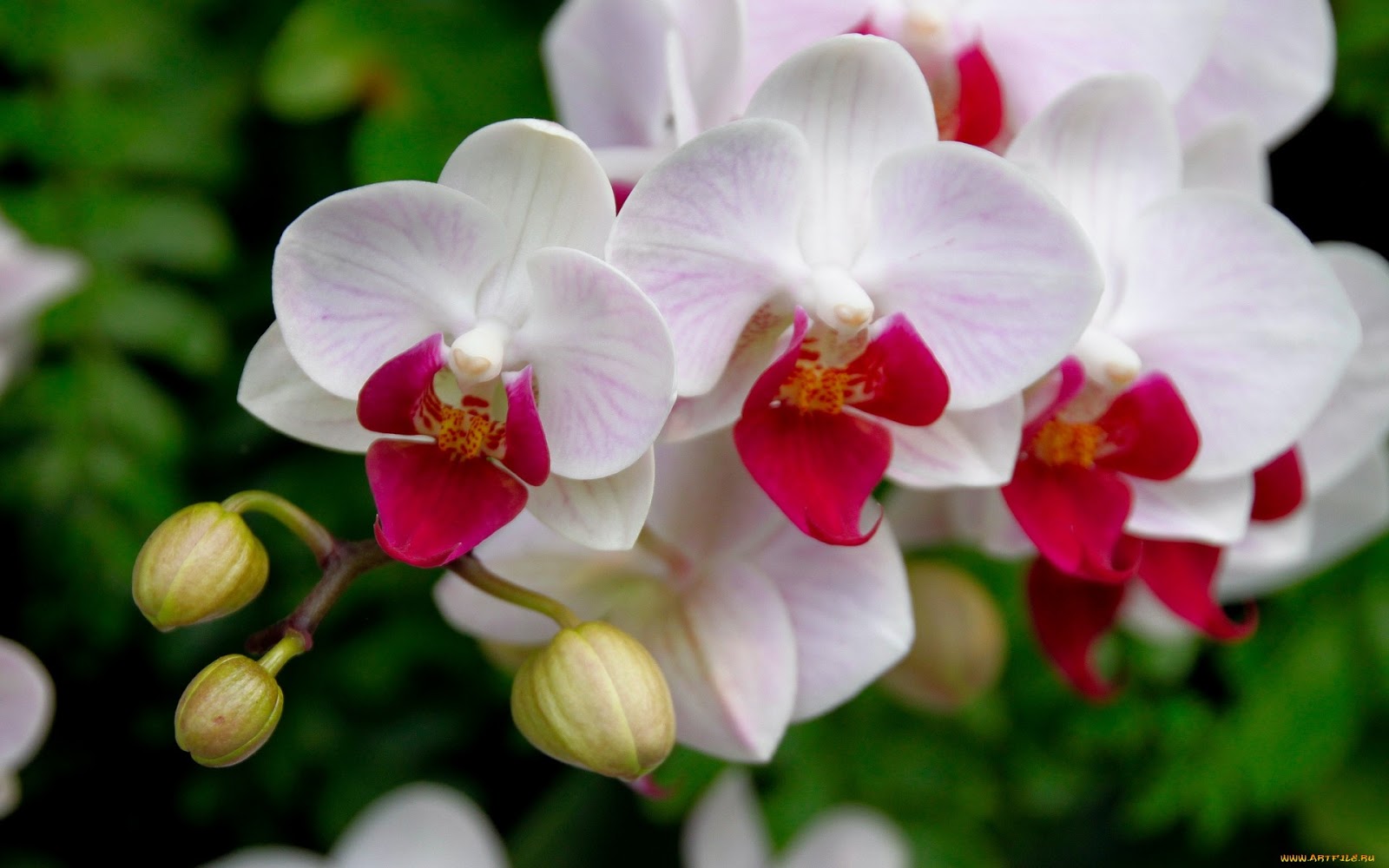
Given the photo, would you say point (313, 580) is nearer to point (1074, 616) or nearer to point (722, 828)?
point (722, 828)

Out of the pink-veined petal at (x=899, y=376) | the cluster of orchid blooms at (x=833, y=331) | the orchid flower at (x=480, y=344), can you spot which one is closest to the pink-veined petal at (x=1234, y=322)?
the cluster of orchid blooms at (x=833, y=331)

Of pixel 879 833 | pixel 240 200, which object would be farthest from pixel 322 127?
pixel 879 833

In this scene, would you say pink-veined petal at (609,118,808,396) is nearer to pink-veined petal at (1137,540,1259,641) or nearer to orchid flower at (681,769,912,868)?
pink-veined petal at (1137,540,1259,641)

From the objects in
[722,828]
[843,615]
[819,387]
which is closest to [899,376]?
[819,387]

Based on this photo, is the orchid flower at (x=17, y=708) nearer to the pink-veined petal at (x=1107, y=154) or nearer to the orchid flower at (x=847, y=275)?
the orchid flower at (x=847, y=275)

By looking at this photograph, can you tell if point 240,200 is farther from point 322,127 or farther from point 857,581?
point 857,581

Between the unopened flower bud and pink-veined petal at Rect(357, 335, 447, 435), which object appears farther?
the unopened flower bud

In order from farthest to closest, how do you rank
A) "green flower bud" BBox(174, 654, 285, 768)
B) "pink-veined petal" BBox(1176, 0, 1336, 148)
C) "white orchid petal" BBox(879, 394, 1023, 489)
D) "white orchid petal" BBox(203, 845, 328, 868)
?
"white orchid petal" BBox(203, 845, 328, 868), "pink-veined petal" BBox(1176, 0, 1336, 148), "white orchid petal" BBox(879, 394, 1023, 489), "green flower bud" BBox(174, 654, 285, 768)

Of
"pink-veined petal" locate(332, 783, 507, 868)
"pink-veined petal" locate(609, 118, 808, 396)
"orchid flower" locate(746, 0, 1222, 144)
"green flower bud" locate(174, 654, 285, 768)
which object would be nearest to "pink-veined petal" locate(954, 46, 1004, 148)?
"orchid flower" locate(746, 0, 1222, 144)
